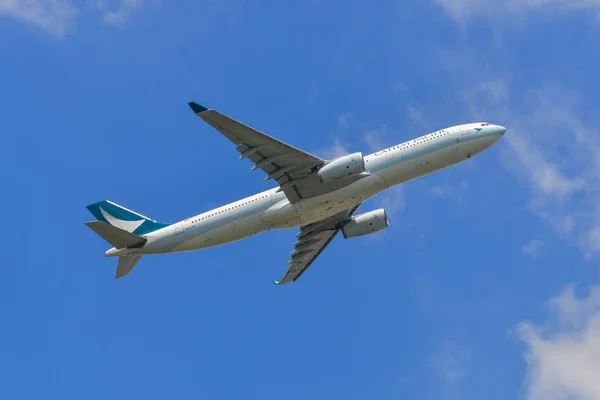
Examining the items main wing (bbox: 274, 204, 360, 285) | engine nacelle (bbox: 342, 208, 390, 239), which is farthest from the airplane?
main wing (bbox: 274, 204, 360, 285)

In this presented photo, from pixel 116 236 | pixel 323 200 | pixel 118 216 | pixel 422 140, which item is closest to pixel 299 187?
pixel 323 200

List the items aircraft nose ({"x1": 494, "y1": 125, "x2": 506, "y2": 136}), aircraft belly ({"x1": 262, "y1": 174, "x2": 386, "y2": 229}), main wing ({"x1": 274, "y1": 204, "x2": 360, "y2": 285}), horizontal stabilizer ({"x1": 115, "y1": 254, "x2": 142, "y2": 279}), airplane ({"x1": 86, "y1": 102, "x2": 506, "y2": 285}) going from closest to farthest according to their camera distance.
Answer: airplane ({"x1": 86, "y1": 102, "x2": 506, "y2": 285}) → aircraft belly ({"x1": 262, "y1": 174, "x2": 386, "y2": 229}) → aircraft nose ({"x1": 494, "y1": 125, "x2": 506, "y2": 136}) → horizontal stabilizer ({"x1": 115, "y1": 254, "x2": 142, "y2": 279}) → main wing ({"x1": 274, "y1": 204, "x2": 360, "y2": 285})

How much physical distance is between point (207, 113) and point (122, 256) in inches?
689

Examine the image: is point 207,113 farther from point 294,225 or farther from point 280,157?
point 294,225

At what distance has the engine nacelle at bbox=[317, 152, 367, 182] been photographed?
64250 mm

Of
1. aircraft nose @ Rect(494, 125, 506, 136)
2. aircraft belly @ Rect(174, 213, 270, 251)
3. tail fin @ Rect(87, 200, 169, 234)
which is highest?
aircraft nose @ Rect(494, 125, 506, 136)

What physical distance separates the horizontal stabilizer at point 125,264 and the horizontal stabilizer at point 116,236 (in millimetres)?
2725

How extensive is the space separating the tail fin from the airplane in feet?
2.61

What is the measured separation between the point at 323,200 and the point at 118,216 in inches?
734

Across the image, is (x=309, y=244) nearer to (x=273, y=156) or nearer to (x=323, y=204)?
(x=323, y=204)

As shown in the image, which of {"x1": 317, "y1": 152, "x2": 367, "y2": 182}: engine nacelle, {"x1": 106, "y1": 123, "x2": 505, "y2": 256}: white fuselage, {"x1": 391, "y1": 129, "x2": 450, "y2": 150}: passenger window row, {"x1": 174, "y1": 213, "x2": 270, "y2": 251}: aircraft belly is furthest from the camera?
{"x1": 174, "y1": 213, "x2": 270, "y2": 251}: aircraft belly

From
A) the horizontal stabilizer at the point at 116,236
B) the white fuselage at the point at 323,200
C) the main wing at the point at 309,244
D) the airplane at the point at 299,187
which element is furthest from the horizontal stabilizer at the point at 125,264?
the main wing at the point at 309,244

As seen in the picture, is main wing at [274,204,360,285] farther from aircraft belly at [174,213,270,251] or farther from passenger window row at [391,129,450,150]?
passenger window row at [391,129,450,150]

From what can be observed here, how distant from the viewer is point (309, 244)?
7819 cm
